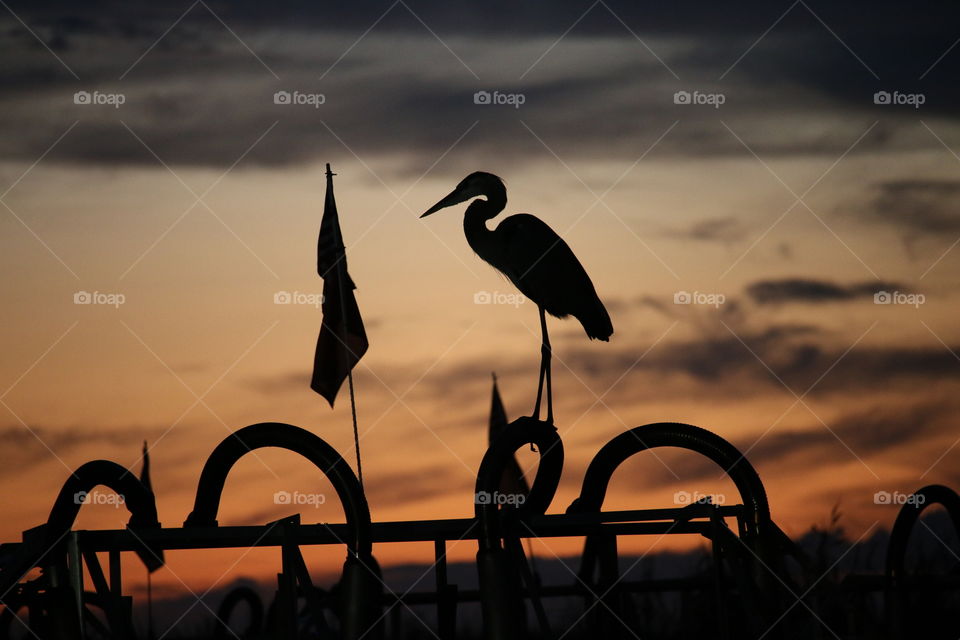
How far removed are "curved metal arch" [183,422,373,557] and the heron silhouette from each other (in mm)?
5682

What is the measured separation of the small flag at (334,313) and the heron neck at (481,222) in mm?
2083

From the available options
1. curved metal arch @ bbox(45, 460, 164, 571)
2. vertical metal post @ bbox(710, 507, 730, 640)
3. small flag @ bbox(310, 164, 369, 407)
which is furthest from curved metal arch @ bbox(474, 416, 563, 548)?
small flag @ bbox(310, 164, 369, 407)

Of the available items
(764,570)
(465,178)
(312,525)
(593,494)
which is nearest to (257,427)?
(312,525)

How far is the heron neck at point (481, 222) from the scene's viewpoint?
18.5 metres

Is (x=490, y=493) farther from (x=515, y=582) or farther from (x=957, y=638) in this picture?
(x=957, y=638)

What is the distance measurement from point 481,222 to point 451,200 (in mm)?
622

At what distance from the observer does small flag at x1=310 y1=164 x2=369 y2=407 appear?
57.3 feet

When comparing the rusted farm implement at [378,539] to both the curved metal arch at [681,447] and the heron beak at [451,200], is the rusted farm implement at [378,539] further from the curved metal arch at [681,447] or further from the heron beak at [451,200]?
the heron beak at [451,200]

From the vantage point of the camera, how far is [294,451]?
508 inches

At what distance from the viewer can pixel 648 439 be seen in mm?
13266

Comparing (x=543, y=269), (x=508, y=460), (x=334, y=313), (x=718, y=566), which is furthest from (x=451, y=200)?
(x=718, y=566)

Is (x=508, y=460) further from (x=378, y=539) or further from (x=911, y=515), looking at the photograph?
(x=911, y=515)

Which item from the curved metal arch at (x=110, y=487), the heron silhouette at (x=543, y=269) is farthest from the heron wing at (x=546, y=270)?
the curved metal arch at (x=110, y=487)

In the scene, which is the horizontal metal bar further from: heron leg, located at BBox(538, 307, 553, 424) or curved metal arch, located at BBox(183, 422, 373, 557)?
heron leg, located at BBox(538, 307, 553, 424)
